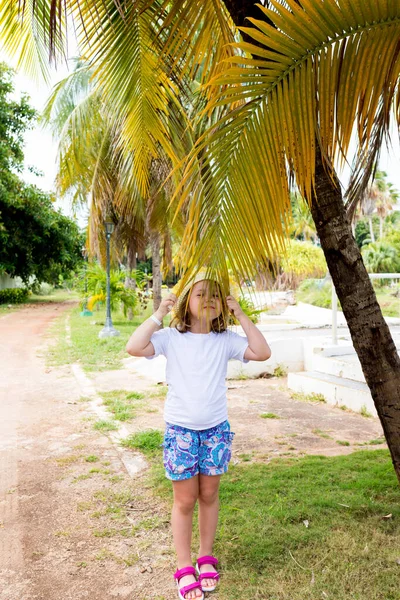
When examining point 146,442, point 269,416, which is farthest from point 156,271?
point 146,442

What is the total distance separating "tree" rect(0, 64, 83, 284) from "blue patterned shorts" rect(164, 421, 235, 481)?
23.0 metres

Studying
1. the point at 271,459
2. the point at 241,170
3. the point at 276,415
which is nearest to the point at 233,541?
the point at 271,459

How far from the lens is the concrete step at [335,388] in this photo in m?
6.62

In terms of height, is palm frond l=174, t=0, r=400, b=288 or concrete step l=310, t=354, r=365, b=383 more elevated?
palm frond l=174, t=0, r=400, b=288

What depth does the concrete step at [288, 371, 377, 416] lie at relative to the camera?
662 centimetres

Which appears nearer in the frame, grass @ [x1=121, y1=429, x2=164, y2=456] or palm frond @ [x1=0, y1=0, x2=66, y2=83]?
palm frond @ [x1=0, y1=0, x2=66, y2=83]

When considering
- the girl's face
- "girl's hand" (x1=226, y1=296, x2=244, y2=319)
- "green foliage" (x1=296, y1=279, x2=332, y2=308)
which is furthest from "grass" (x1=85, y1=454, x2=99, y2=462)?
"green foliage" (x1=296, y1=279, x2=332, y2=308)

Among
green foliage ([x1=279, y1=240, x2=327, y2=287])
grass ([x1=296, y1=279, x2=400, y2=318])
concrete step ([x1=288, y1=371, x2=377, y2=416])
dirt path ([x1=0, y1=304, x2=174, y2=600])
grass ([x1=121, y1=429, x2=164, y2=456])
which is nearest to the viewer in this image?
dirt path ([x1=0, y1=304, x2=174, y2=600])

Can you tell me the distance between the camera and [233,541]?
3322mm

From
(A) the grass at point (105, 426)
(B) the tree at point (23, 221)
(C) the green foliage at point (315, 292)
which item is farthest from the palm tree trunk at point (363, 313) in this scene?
(B) the tree at point (23, 221)

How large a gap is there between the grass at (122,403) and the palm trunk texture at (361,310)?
386 cm

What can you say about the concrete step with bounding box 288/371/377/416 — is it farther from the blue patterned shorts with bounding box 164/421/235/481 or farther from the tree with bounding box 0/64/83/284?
the tree with bounding box 0/64/83/284

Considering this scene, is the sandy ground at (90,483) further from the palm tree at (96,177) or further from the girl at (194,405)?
the palm tree at (96,177)

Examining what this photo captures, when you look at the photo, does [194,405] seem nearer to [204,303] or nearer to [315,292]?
[204,303]
